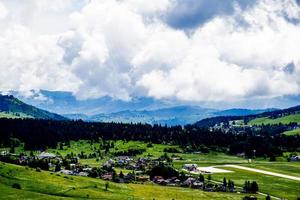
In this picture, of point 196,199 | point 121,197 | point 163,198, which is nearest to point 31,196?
point 121,197

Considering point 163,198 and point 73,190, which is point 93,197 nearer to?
point 73,190

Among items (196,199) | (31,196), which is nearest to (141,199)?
(196,199)

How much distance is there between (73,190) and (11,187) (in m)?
23.4

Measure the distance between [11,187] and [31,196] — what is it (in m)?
16.3

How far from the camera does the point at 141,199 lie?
616ft

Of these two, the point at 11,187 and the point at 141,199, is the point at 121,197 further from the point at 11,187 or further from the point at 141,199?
the point at 11,187

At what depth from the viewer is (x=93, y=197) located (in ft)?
618

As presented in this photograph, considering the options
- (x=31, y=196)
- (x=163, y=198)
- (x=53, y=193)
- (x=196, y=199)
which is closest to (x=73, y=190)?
(x=53, y=193)

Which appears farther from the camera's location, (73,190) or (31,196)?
(73,190)

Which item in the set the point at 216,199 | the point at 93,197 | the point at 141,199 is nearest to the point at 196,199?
the point at 216,199

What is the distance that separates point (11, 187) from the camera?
632 ft

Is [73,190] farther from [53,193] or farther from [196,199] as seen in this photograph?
[196,199]

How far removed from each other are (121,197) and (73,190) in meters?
19.4

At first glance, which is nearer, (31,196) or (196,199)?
(31,196)
